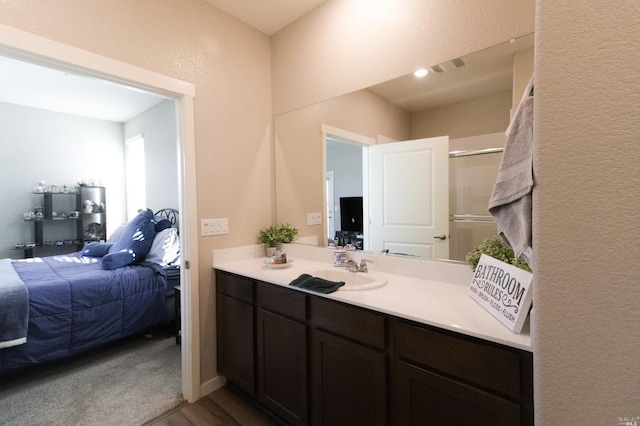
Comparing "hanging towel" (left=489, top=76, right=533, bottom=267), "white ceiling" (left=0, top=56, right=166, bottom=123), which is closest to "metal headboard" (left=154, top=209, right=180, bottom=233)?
"white ceiling" (left=0, top=56, right=166, bottom=123)

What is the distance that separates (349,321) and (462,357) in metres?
0.47

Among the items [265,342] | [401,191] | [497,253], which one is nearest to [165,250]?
[265,342]

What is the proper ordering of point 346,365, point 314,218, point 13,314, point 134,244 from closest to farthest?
1. point 346,365
2. point 13,314
3. point 314,218
4. point 134,244

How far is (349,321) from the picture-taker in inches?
51.5

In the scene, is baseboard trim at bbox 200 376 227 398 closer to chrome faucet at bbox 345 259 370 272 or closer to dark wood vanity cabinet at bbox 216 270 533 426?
dark wood vanity cabinet at bbox 216 270 533 426

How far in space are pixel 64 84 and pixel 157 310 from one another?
3.09 metres

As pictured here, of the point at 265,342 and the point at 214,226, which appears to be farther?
the point at 214,226

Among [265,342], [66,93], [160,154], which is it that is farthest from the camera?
[160,154]

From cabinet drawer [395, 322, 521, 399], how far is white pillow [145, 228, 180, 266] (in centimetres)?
Result: 268

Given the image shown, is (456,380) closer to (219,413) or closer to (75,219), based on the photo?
(219,413)

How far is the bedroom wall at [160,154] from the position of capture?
391 centimetres

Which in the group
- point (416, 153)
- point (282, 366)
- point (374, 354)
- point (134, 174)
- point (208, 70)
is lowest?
point (282, 366)

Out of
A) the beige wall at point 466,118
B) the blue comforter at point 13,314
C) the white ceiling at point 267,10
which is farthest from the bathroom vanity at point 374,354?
the white ceiling at point 267,10

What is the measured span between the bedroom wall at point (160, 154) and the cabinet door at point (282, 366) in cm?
279
